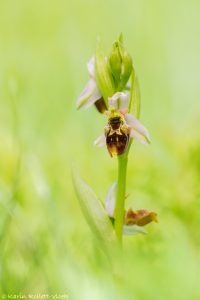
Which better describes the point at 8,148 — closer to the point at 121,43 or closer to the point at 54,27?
the point at 121,43

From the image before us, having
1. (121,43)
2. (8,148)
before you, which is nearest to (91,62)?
(121,43)

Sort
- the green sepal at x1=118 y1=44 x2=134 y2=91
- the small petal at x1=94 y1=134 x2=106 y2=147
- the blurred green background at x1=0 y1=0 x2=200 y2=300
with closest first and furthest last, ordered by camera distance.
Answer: the blurred green background at x1=0 y1=0 x2=200 y2=300 → the green sepal at x1=118 y1=44 x2=134 y2=91 → the small petal at x1=94 y1=134 x2=106 y2=147

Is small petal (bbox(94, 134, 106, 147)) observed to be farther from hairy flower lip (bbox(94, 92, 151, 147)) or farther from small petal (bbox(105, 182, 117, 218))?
small petal (bbox(105, 182, 117, 218))

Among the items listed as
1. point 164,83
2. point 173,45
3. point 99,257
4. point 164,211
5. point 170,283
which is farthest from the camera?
point 173,45
